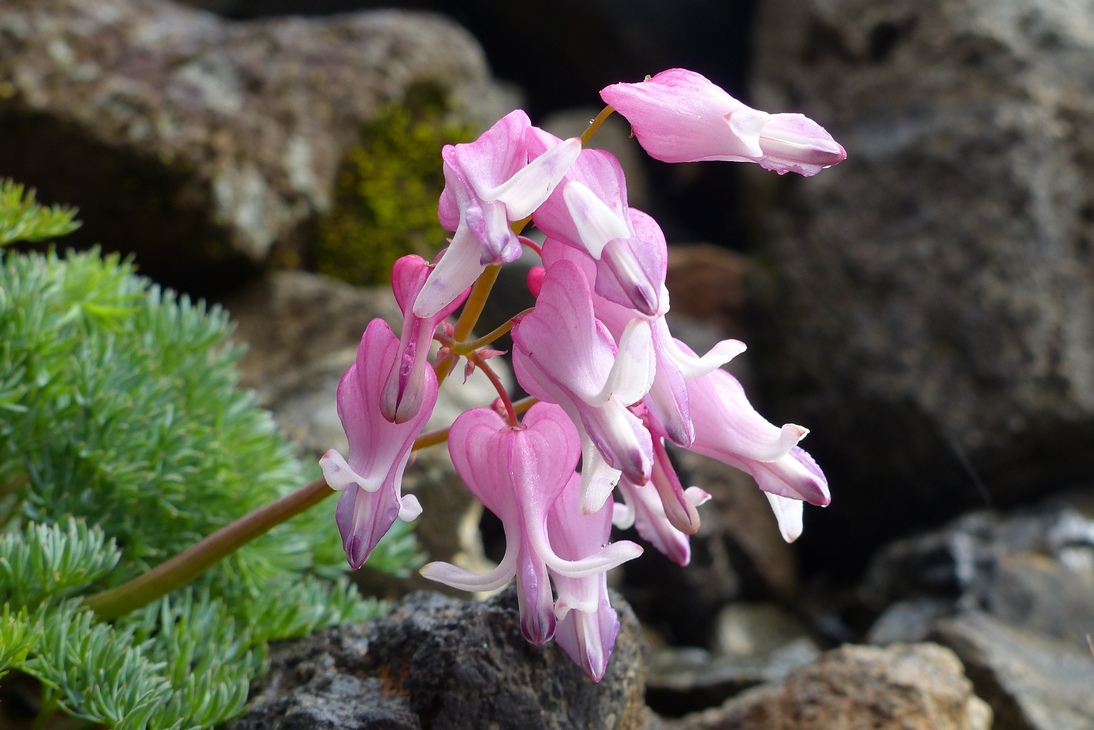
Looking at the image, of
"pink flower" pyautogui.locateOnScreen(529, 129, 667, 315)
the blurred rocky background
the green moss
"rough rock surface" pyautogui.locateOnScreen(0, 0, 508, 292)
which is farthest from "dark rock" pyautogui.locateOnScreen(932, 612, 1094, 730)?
"rough rock surface" pyautogui.locateOnScreen(0, 0, 508, 292)

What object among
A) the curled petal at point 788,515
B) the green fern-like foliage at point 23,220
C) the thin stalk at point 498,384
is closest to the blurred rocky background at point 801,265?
the green fern-like foliage at point 23,220

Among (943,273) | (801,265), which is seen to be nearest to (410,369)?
(943,273)

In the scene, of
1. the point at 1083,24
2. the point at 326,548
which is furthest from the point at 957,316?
the point at 326,548

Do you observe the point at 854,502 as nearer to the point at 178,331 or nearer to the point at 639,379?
the point at 178,331

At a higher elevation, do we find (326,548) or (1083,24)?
(1083,24)

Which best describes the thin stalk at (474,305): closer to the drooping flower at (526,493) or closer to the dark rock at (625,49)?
the drooping flower at (526,493)

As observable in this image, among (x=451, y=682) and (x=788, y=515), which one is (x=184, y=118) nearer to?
(x=451, y=682)
